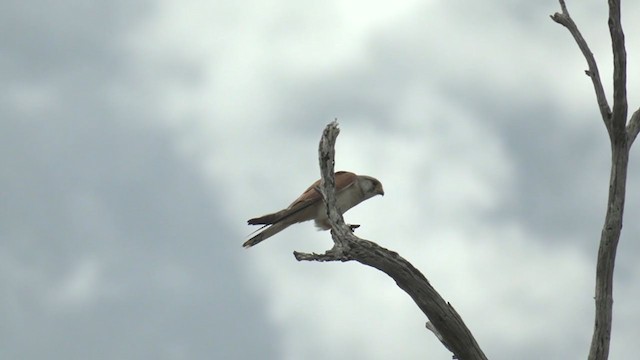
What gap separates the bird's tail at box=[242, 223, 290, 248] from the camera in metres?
8.89

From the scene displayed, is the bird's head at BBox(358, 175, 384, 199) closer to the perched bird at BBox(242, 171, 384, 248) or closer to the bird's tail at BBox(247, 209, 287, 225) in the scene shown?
the perched bird at BBox(242, 171, 384, 248)

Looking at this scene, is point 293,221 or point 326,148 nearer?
point 326,148

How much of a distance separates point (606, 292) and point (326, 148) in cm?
213

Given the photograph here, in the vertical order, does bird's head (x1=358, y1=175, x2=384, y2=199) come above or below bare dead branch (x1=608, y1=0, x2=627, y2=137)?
above

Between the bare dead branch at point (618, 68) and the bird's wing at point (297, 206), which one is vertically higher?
the bird's wing at point (297, 206)

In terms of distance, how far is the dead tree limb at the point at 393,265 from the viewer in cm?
618

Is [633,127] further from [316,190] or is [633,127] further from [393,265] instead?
[316,190]

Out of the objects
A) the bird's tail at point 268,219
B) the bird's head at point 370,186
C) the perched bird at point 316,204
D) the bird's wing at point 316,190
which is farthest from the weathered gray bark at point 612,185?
the bird's head at point 370,186

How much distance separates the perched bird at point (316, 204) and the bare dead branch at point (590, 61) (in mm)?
2517

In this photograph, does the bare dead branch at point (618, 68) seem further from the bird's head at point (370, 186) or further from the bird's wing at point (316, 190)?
the bird's head at point (370, 186)

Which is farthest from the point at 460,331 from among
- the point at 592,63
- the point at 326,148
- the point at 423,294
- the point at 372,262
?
the point at 592,63

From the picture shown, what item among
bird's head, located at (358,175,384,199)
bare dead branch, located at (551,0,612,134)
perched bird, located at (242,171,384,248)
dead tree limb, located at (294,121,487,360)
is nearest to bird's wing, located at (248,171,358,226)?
perched bird, located at (242,171,384,248)

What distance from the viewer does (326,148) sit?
617 centimetres

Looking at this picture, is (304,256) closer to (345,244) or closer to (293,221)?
(345,244)
